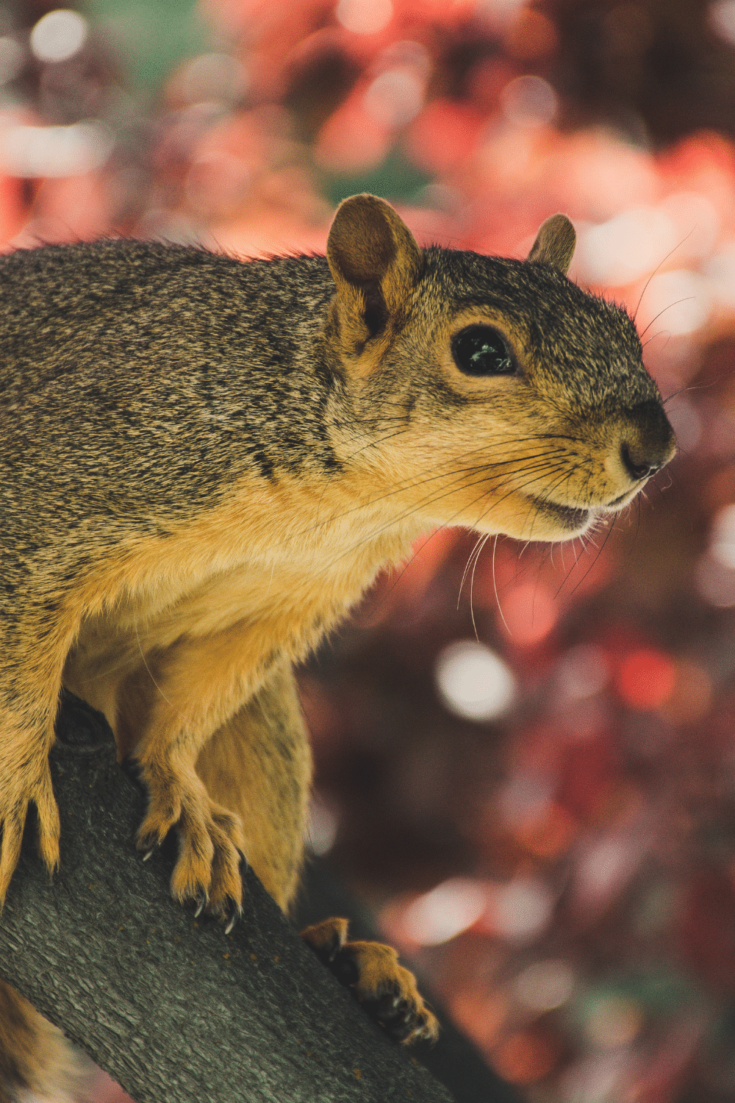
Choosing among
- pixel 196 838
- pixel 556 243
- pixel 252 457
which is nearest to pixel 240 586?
pixel 252 457

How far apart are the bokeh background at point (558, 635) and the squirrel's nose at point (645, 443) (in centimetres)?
75

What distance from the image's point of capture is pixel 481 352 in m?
1.55

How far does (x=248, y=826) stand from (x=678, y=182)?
1.59 meters

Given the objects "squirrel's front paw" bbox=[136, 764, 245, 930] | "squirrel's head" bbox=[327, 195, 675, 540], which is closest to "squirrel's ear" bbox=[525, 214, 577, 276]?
"squirrel's head" bbox=[327, 195, 675, 540]

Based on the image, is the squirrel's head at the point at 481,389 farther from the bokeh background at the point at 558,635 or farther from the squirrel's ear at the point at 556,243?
the bokeh background at the point at 558,635

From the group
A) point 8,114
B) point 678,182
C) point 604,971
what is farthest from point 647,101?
point 604,971

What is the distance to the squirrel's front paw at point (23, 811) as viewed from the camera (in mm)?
1383

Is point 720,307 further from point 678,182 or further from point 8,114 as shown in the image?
A: point 8,114

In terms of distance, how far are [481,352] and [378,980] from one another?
94cm

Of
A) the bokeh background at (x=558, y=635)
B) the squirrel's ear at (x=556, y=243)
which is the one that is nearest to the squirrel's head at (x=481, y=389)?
the squirrel's ear at (x=556, y=243)

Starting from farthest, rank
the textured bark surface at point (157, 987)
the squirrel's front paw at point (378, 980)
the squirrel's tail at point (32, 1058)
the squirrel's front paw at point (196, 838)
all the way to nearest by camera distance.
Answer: the squirrel's tail at point (32, 1058), the squirrel's front paw at point (378, 980), the squirrel's front paw at point (196, 838), the textured bark surface at point (157, 987)

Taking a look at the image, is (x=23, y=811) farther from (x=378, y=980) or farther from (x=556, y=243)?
(x=556, y=243)

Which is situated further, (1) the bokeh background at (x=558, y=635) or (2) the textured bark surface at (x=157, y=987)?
(1) the bokeh background at (x=558, y=635)

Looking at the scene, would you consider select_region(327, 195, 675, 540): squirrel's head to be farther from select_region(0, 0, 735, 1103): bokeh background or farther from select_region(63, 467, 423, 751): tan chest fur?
select_region(0, 0, 735, 1103): bokeh background
